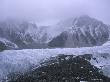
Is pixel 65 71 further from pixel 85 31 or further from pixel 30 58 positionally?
pixel 85 31

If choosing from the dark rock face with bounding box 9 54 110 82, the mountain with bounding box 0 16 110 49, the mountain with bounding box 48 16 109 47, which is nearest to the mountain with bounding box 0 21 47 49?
the mountain with bounding box 0 16 110 49

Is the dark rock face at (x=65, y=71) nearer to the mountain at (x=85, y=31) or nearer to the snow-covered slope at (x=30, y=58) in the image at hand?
the snow-covered slope at (x=30, y=58)

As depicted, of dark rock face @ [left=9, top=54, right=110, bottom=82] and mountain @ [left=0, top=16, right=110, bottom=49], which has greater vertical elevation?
mountain @ [left=0, top=16, right=110, bottom=49]

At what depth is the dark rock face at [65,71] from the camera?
35.0 m

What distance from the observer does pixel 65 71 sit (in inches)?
1508

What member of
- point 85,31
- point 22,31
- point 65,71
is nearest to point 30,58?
point 65,71

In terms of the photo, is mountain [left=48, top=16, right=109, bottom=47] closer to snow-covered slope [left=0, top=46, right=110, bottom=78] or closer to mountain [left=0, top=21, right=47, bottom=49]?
mountain [left=0, top=21, right=47, bottom=49]

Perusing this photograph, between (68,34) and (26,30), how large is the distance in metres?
35.7

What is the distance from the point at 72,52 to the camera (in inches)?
1736

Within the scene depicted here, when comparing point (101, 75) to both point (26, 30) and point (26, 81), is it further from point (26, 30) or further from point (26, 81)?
point (26, 30)

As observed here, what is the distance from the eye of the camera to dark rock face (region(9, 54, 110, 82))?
115 ft

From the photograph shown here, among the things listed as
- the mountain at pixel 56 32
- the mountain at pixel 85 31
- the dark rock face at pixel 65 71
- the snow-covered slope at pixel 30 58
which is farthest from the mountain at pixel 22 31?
the dark rock face at pixel 65 71

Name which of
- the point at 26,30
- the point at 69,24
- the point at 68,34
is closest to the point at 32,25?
the point at 26,30

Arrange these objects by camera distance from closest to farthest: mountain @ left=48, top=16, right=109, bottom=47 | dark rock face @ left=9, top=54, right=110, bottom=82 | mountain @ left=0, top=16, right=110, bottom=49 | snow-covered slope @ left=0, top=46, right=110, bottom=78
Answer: dark rock face @ left=9, top=54, right=110, bottom=82 < snow-covered slope @ left=0, top=46, right=110, bottom=78 < mountain @ left=48, top=16, right=109, bottom=47 < mountain @ left=0, top=16, right=110, bottom=49
